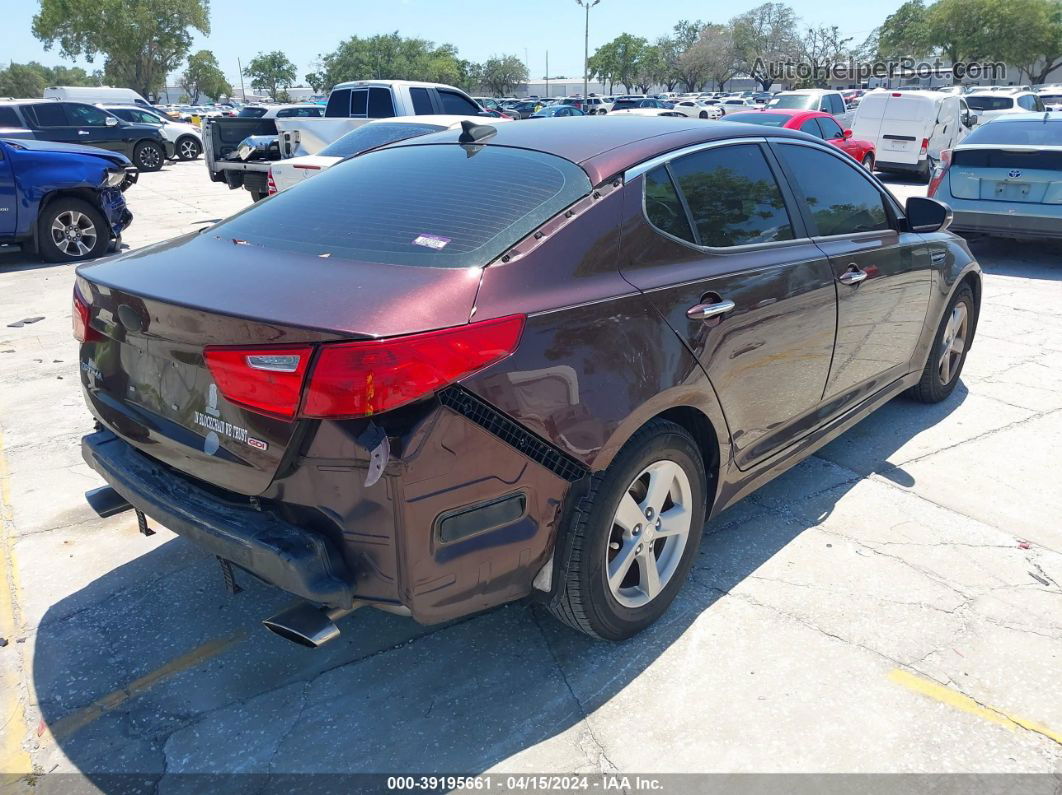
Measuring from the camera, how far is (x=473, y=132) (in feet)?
10.6

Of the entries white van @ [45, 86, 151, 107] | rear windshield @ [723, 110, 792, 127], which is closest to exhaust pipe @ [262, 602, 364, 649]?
rear windshield @ [723, 110, 792, 127]

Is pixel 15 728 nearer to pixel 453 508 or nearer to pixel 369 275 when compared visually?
pixel 453 508

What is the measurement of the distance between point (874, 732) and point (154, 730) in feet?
7.41

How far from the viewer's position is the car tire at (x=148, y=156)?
21875 millimetres

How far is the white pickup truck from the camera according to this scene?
11039 millimetres

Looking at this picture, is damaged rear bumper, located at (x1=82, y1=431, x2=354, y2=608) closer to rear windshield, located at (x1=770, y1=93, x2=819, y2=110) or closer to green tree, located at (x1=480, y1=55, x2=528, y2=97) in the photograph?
rear windshield, located at (x1=770, y1=93, x2=819, y2=110)

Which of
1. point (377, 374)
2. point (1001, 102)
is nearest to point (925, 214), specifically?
point (377, 374)

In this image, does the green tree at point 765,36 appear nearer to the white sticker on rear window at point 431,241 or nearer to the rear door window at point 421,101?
the rear door window at point 421,101

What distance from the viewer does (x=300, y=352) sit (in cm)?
206

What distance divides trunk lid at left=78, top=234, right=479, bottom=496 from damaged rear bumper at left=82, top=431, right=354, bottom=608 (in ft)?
0.26

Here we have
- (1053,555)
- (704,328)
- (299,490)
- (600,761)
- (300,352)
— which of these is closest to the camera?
(300,352)

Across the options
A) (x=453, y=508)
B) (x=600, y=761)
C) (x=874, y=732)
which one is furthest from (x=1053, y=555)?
(x=453, y=508)

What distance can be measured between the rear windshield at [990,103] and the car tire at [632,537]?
24.9 meters

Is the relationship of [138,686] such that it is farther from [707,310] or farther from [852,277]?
[852,277]
